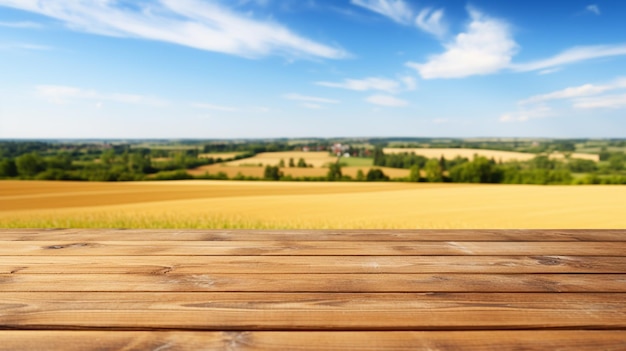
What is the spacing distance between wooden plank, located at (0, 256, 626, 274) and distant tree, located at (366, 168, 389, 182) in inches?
895

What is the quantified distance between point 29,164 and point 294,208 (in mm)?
17882

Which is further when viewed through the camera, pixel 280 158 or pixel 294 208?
pixel 280 158

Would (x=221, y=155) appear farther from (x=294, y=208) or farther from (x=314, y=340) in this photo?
(x=314, y=340)

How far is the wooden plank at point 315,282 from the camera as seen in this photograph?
4.11ft

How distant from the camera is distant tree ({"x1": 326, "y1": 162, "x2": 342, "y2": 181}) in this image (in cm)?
2511

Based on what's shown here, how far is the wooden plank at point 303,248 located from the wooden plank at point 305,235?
8 cm

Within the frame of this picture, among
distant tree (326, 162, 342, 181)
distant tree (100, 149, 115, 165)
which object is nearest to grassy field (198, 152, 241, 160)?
distant tree (100, 149, 115, 165)

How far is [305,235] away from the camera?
2016 millimetres

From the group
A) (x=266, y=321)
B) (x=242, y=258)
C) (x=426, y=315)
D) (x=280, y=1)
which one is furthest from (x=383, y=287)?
(x=280, y=1)

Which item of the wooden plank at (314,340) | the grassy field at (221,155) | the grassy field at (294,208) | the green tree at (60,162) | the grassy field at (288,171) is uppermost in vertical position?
the wooden plank at (314,340)

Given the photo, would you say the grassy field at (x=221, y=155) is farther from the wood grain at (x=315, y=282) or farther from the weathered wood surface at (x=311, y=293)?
the wood grain at (x=315, y=282)

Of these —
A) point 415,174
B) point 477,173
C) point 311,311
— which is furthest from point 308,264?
point 477,173

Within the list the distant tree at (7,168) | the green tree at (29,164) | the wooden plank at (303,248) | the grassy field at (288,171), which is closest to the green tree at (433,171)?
the grassy field at (288,171)

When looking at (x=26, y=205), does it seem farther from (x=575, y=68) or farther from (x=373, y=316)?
(x=575, y=68)
